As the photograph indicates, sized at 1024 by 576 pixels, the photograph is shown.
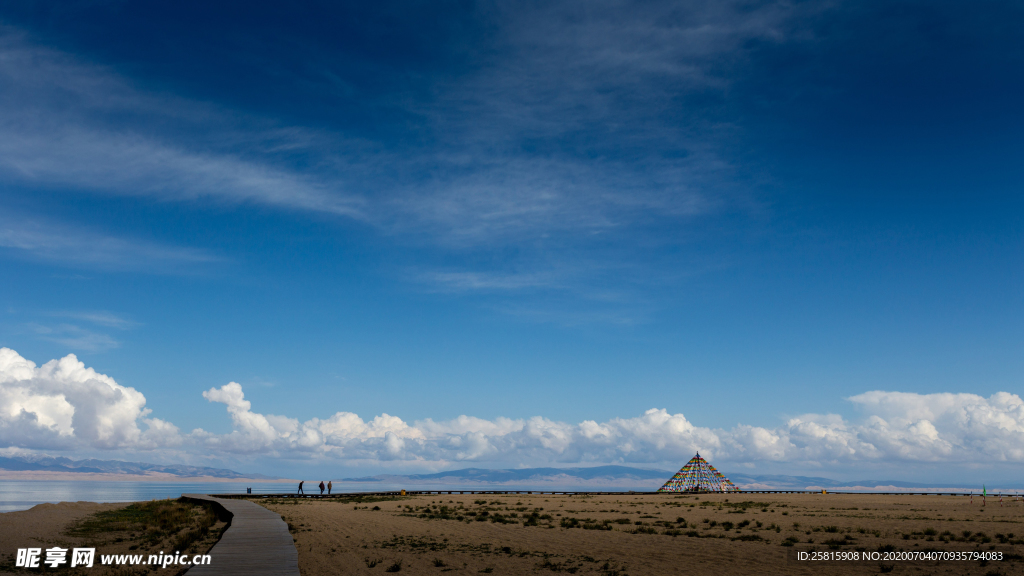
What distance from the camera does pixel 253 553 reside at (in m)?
14.5

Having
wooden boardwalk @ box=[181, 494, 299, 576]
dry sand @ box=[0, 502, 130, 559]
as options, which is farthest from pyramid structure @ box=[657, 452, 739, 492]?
wooden boardwalk @ box=[181, 494, 299, 576]

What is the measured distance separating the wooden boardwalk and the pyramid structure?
59672mm

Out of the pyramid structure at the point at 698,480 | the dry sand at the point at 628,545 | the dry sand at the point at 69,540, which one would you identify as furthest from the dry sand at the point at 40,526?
the pyramid structure at the point at 698,480

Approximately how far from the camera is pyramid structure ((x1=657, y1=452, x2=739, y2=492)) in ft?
240

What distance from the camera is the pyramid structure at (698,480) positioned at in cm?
7312

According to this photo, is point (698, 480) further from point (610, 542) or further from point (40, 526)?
point (40, 526)

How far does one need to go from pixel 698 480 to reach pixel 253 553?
6785cm

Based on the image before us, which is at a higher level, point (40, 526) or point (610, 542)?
point (610, 542)

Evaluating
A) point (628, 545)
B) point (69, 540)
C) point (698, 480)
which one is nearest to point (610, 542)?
point (628, 545)

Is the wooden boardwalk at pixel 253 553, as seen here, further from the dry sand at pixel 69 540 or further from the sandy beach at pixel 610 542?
the dry sand at pixel 69 540

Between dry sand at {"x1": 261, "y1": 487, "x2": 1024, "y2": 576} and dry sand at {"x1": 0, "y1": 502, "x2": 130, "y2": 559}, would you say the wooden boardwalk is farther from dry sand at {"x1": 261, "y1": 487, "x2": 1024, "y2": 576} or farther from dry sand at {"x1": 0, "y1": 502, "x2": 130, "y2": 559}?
dry sand at {"x1": 0, "y1": 502, "x2": 130, "y2": 559}

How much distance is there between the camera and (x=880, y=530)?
25500 millimetres

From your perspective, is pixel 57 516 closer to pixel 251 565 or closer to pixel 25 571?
pixel 25 571

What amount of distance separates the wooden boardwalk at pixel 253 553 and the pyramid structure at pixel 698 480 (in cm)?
5967
